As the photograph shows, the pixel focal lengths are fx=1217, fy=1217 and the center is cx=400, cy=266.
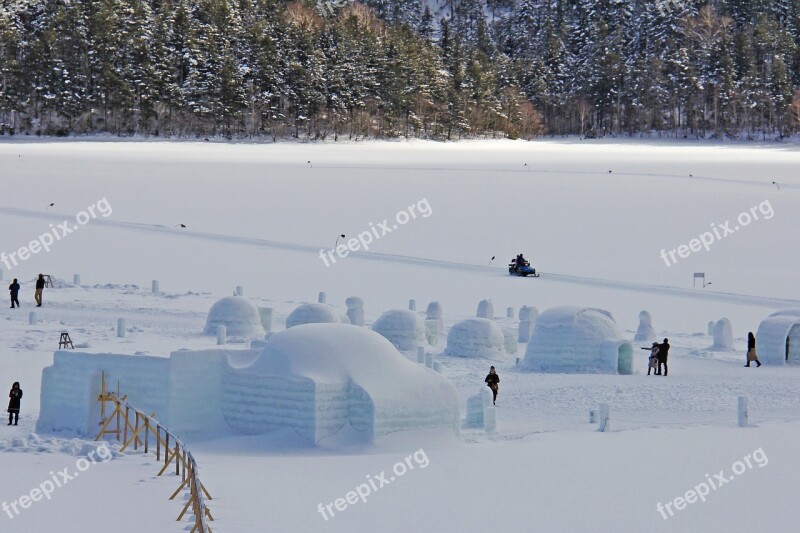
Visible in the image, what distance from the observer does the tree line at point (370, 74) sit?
11619 centimetres

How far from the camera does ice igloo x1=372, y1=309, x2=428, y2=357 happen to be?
1300 inches

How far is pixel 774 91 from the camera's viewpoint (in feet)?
439

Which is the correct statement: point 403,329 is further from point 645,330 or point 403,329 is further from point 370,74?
point 370,74

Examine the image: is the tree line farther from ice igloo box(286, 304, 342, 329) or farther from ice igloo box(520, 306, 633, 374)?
ice igloo box(520, 306, 633, 374)

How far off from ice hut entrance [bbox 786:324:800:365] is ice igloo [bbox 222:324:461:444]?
43.5ft

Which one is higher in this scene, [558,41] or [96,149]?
[558,41]

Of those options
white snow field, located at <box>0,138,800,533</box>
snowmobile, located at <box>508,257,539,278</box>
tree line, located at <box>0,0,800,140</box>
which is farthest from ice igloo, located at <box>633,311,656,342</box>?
tree line, located at <box>0,0,800,140</box>

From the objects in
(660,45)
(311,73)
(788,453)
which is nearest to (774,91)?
(660,45)

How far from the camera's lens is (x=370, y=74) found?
125125 mm

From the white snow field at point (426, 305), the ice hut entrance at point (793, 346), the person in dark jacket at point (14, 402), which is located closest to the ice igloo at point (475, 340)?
the white snow field at point (426, 305)

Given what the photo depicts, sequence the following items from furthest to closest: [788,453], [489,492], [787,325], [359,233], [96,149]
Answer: [96,149]
[359,233]
[787,325]
[788,453]
[489,492]

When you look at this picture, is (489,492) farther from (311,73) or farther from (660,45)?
(660,45)

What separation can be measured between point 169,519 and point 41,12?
121 metres

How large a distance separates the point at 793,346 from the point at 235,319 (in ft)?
49.7
